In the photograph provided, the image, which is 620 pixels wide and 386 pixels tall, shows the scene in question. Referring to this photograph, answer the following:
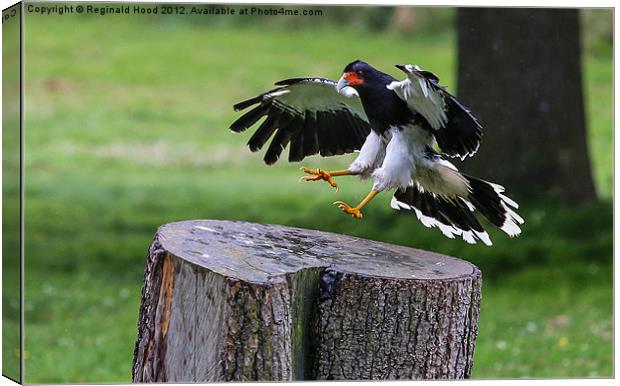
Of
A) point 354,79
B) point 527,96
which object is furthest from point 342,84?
point 527,96

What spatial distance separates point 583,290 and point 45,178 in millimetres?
3399

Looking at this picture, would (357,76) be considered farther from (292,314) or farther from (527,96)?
(527,96)

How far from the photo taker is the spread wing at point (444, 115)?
3.94m

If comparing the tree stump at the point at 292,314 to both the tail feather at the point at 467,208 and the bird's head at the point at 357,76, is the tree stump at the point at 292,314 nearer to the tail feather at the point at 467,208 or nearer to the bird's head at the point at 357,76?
the tail feather at the point at 467,208

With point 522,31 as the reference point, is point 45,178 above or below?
below

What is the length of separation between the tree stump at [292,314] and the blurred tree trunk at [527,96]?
9.03 ft

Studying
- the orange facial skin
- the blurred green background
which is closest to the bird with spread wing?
the orange facial skin

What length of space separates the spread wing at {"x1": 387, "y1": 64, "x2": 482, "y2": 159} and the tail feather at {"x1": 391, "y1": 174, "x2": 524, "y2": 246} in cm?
15

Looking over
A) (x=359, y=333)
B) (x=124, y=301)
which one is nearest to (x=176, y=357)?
(x=359, y=333)

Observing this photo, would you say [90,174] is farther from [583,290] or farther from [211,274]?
[211,274]

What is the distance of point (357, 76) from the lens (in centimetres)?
417

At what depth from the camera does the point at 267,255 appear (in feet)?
11.7

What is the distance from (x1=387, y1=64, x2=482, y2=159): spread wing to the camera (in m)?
3.94

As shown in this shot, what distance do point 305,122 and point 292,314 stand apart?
1428 mm
